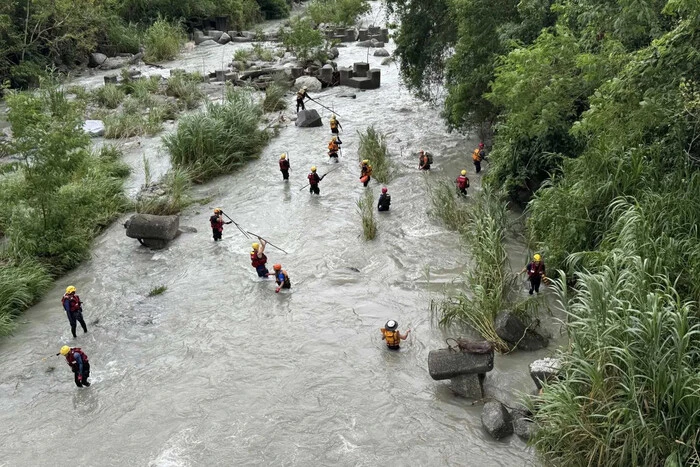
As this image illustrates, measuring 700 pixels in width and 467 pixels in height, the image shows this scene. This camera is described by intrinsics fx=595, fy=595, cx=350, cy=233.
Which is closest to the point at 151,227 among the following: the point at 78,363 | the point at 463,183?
the point at 78,363

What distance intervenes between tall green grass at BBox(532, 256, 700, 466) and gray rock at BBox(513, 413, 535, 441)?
0.29 meters

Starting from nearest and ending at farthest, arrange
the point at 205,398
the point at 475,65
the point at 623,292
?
the point at 623,292
the point at 205,398
the point at 475,65

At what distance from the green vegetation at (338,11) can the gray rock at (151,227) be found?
22.8 metres

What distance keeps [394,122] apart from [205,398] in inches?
587

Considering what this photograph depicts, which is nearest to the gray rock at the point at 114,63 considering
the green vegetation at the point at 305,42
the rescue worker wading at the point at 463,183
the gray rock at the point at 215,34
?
the gray rock at the point at 215,34

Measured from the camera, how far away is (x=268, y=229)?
13906 millimetres

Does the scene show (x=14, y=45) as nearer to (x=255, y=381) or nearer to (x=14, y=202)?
(x=14, y=202)

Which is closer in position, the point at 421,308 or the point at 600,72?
the point at 600,72

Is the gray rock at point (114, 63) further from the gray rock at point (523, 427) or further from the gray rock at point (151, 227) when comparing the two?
the gray rock at point (523, 427)

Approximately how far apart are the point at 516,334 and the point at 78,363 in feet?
21.1

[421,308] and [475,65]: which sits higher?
[475,65]

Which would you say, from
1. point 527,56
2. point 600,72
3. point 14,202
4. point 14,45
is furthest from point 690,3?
point 14,45

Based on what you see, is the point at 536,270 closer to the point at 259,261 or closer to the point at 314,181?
the point at 259,261

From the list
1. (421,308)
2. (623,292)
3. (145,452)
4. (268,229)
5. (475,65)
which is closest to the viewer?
(623,292)
